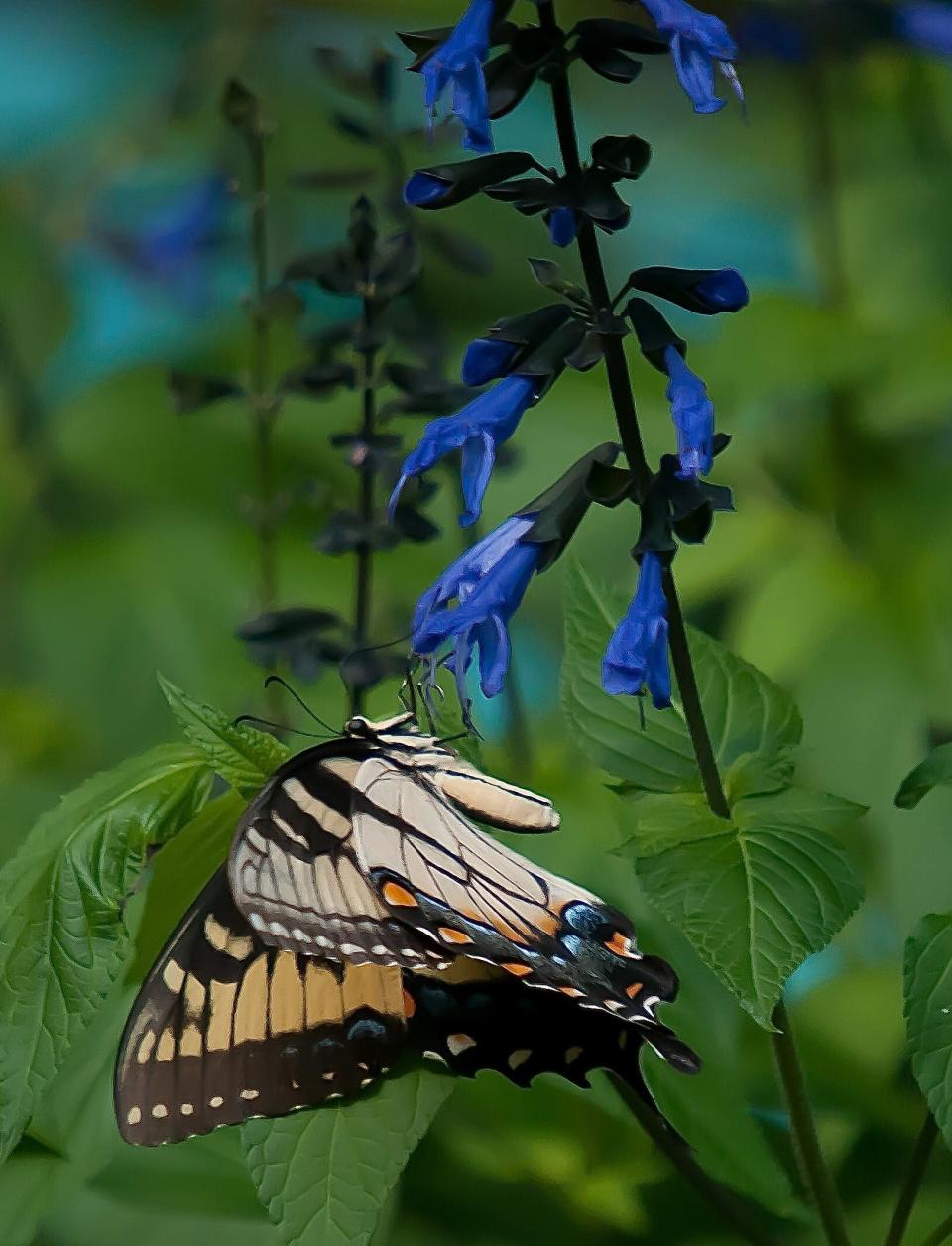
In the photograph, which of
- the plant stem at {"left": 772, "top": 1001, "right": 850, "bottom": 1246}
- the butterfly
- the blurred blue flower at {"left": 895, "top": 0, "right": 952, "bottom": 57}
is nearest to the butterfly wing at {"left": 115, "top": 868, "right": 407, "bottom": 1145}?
the butterfly

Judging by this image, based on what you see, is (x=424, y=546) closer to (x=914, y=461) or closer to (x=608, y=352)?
(x=914, y=461)

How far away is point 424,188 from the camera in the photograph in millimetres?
755

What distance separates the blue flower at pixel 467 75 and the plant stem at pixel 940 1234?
0.67 meters

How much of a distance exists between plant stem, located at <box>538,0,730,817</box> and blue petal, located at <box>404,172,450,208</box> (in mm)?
62

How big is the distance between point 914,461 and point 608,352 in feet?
4.13

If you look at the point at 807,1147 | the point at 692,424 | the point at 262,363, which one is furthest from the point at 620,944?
the point at 262,363

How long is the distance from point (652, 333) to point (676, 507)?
91mm

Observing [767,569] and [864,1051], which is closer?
[864,1051]

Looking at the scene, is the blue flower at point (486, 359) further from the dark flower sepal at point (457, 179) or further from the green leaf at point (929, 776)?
the green leaf at point (929, 776)

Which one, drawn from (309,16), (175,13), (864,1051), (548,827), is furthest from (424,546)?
(175,13)

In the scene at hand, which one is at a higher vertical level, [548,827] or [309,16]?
[309,16]

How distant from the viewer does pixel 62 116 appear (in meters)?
3.21

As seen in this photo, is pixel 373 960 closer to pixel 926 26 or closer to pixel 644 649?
Answer: pixel 644 649

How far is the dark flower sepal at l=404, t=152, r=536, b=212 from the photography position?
750mm
